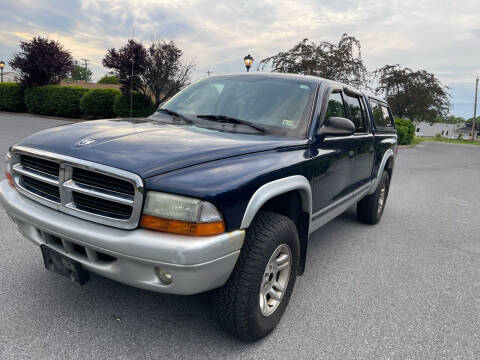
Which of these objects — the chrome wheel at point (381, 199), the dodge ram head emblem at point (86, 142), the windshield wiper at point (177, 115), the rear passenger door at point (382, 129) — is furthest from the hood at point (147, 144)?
the chrome wheel at point (381, 199)

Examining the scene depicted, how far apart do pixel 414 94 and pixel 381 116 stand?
2682 cm

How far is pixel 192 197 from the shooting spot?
1.74 m

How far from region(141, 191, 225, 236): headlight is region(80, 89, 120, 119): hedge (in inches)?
828

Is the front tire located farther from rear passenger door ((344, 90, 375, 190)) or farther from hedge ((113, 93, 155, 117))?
hedge ((113, 93, 155, 117))

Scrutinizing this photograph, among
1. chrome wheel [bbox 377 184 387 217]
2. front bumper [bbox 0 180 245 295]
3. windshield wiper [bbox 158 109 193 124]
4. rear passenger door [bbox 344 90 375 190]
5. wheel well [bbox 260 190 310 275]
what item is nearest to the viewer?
front bumper [bbox 0 180 245 295]

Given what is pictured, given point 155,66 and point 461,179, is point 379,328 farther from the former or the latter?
point 155,66

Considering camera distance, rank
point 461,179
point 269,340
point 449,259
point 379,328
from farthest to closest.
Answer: point 461,179 < point 449,259 < point 379,328 < point 269,340

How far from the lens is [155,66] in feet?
70.3

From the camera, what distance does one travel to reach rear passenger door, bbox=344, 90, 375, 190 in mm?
3598

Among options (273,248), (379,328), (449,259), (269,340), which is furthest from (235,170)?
(449,259)

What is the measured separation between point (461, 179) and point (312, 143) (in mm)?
9003

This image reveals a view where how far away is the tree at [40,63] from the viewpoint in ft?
78.4

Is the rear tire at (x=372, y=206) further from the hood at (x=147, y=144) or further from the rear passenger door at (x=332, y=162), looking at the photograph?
the hood at (x=147, y=144)

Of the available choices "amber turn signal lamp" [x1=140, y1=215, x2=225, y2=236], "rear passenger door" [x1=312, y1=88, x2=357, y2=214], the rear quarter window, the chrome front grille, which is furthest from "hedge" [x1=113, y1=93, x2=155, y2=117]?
"amber turn signal lamp" [x1=140, y1=215, x2=225, y2=236]
